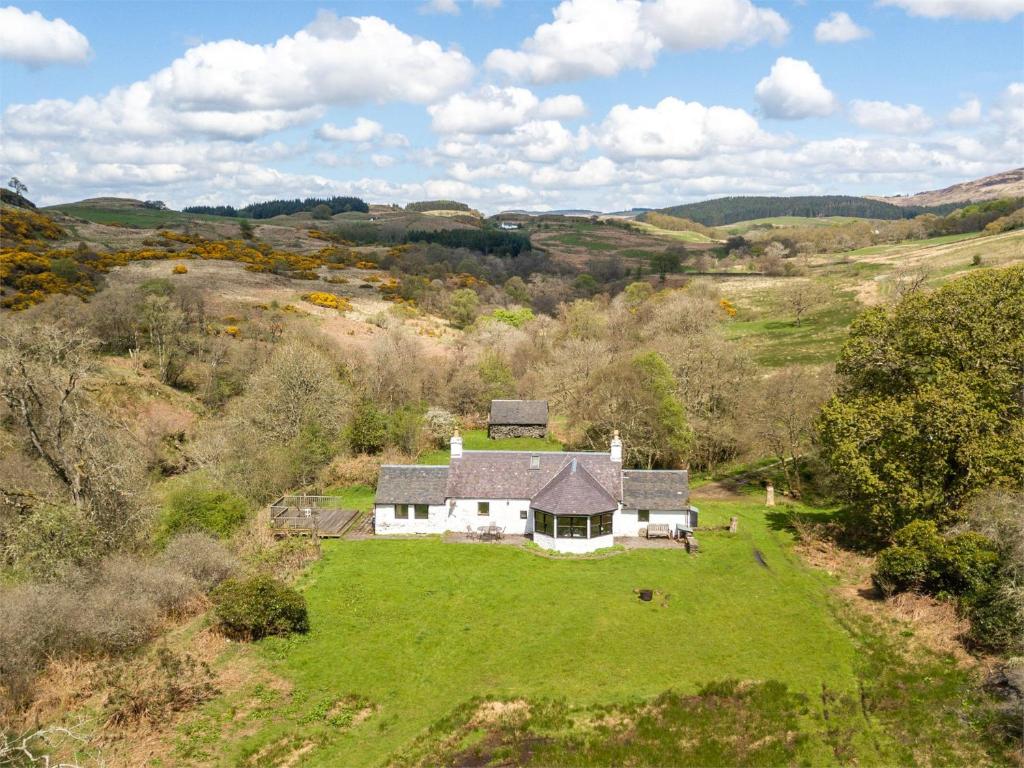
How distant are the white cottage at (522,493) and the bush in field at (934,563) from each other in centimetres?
1025

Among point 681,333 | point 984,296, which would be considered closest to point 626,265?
point 681,333

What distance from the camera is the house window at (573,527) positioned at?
106ft

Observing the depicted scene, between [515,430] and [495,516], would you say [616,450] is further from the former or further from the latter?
[515,430]

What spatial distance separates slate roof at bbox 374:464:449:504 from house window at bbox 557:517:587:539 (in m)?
6.65

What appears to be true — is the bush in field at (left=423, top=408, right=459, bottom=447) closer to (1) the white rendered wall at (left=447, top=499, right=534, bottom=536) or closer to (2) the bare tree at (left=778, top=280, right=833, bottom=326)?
(1) the white rendered wall at (left=447, top=499, right=534, bottom=536)

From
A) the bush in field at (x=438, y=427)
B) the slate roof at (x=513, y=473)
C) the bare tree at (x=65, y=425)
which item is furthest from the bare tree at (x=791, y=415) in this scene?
the bare tree at (x=65, y=425)

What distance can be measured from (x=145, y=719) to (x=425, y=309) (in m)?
67.1

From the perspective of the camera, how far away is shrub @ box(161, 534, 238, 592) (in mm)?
26156

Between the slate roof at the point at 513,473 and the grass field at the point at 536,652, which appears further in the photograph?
the slate roof at the point at 513,473

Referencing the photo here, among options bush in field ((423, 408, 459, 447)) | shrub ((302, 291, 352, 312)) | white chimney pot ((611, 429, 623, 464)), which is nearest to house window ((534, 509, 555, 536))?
white chimney pot ((611, 429, 623, 464))

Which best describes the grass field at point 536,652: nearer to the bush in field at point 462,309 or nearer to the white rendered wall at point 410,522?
the white rendered wall at point 410,522

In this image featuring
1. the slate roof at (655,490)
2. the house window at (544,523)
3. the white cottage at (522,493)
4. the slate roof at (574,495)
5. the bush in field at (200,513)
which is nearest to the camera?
→ the bush in field at (200,513)

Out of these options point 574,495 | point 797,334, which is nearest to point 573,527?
point 574,495

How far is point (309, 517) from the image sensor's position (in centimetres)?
3556
